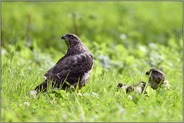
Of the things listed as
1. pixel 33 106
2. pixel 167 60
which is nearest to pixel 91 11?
pixel 167 60

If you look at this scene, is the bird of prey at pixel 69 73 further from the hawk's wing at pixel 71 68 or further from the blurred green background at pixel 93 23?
the blurred green background at pixel 93 23

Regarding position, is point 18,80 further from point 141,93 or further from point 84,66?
point 141,93

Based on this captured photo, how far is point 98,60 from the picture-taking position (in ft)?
38.2

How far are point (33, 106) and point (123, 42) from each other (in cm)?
914

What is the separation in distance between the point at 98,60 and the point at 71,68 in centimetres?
304

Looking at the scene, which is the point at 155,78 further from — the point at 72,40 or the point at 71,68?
the point at 72,40

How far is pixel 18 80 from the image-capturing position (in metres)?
8.78

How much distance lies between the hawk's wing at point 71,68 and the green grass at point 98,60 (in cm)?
27

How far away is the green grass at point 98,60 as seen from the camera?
717 cm

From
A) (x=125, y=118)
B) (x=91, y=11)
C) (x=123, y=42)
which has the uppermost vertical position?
(x=91, y=11)

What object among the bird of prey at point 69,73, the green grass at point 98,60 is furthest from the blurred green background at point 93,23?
the bird of prey at point 69,73

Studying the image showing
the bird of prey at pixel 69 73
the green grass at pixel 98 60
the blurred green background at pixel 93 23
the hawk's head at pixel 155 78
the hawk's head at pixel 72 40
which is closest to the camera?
the green grass at pixel 98 60

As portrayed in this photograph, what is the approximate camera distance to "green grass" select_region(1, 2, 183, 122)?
717 centimetres

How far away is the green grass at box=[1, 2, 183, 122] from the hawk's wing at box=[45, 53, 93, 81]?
269 mm
